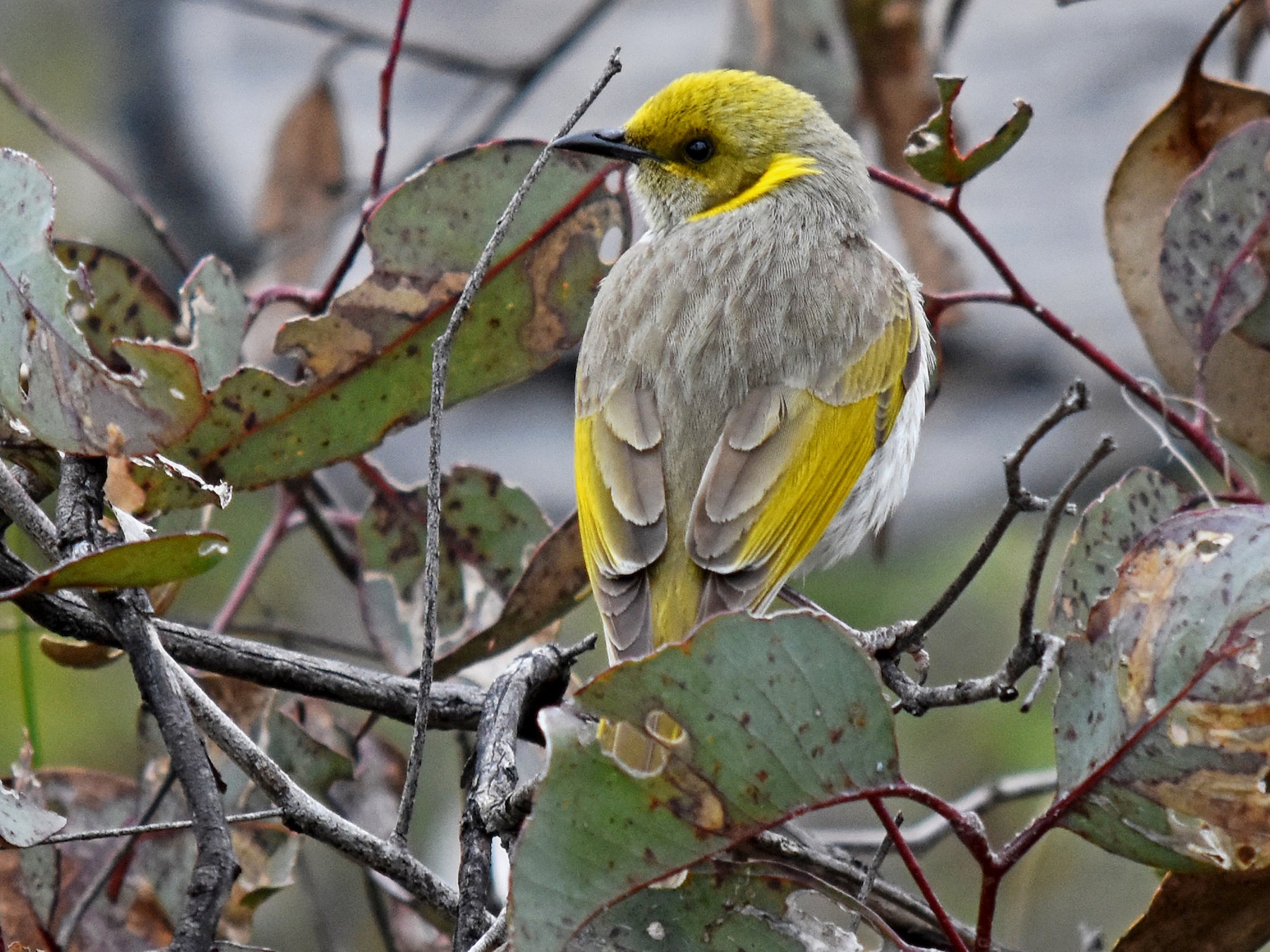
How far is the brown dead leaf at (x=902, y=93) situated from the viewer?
3.80m

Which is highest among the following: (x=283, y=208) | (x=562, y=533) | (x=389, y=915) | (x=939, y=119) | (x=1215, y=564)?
(x=283, y=208)

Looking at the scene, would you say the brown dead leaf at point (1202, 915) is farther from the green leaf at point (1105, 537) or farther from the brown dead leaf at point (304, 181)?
the brown dead leaf at point (304, 181)

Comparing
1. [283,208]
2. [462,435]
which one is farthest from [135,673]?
[462,435]

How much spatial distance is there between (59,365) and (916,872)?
1041mm

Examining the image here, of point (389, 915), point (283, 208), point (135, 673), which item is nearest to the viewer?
point (135, 673)

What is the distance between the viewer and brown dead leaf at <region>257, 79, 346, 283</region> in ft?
13.2

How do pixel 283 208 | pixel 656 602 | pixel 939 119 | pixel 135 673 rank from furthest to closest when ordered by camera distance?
pixel 283 208 → pixel 656 602 → pixel 939 119 → pixel 135 673

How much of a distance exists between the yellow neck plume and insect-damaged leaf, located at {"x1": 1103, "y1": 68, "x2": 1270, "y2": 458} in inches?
31.3

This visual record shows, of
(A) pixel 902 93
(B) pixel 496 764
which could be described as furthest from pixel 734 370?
(A) pixel 902 93

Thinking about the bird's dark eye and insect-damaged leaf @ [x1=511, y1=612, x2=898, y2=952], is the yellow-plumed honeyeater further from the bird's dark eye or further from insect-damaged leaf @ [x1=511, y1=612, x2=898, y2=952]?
insect-damaged leaf @ [x1=511, y1=612, x2=898, y2=952]

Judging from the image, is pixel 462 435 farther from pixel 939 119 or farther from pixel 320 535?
pixel 939 119

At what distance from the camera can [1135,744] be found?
1.49m

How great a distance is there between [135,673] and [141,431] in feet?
1.11

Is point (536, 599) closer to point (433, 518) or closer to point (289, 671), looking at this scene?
point (289, 671)
